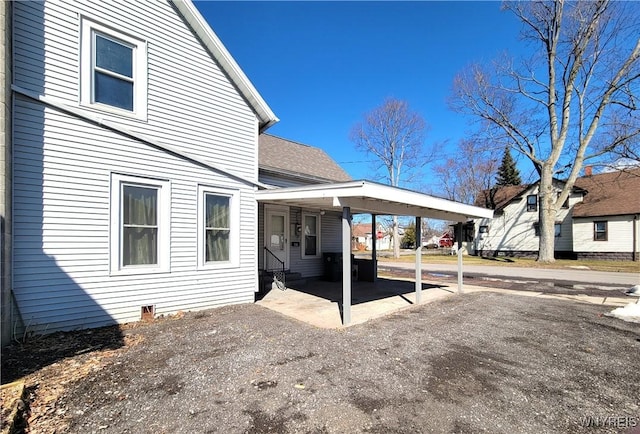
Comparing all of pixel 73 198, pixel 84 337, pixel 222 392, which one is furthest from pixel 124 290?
pixel 222 392

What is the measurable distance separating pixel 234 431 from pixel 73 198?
15.7 feet

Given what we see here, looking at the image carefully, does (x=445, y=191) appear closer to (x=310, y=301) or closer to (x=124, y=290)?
(x=310, y=301)

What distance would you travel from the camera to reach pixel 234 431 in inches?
112

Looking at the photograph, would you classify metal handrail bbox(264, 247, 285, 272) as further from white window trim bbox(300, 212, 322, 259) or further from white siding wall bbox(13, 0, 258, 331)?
white siding wall bbox(13, 0, 258, 331)

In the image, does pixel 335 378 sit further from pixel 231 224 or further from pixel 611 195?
pixel 611 195

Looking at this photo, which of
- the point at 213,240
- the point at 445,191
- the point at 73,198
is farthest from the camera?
the point at 445,191

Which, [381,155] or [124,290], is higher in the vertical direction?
[381,155]

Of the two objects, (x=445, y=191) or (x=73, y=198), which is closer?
(x=73, y=198)

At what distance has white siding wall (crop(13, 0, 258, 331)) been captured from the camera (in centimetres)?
510

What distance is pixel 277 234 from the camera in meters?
10.5

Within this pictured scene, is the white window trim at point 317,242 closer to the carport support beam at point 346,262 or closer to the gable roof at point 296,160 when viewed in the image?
the gable roof at point 296,160

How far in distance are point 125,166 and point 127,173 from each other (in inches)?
5.1

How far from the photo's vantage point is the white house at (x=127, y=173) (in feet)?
16.6

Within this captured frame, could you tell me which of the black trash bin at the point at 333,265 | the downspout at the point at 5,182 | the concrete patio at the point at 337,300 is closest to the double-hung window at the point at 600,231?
the concrete patio at the point at 337,300
